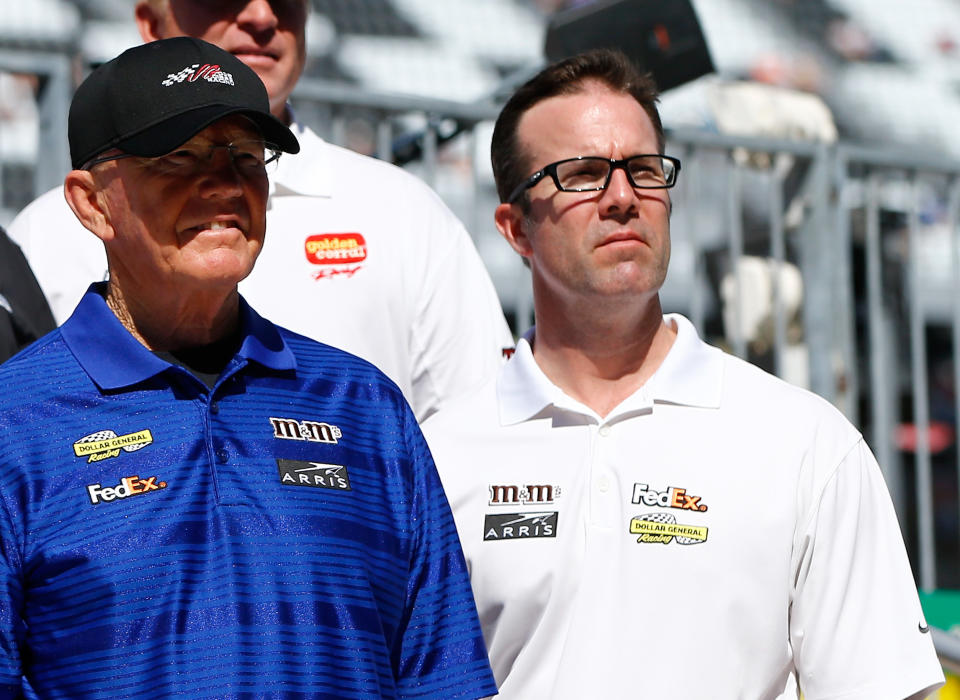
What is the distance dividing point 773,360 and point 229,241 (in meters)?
3.10

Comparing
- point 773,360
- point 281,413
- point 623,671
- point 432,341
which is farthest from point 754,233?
point 281,413

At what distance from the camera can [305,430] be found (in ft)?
5.85

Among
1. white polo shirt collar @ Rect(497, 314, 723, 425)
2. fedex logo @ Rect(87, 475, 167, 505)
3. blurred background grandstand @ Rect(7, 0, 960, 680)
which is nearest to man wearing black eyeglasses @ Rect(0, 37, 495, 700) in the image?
fedex logo @ Rect(87, 475, 167, 505)

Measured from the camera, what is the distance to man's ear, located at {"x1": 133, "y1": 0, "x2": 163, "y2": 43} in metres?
2.75

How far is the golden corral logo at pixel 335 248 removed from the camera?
2609 millimetres

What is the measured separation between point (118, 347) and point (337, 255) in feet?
2.99

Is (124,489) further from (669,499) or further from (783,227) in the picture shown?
(783,227)

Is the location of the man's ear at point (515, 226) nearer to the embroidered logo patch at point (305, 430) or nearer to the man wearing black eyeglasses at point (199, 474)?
the man wearing black eyeglasses at point (199, 474)

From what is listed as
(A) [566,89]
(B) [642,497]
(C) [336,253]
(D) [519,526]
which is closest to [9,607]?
(D) [519,526]

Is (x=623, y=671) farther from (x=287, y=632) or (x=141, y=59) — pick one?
(x=141, y=59)

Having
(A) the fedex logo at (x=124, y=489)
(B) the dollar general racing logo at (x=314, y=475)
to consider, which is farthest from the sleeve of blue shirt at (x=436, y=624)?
(A) the fedex logo at (x=124, y=489)

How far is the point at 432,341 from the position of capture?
267 cm

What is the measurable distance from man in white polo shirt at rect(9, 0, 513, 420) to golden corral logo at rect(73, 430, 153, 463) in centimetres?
86

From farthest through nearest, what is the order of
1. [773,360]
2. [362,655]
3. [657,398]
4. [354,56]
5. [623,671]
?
[354,56] → [773,360] → [657,398] → [623,671] → [362,655]
